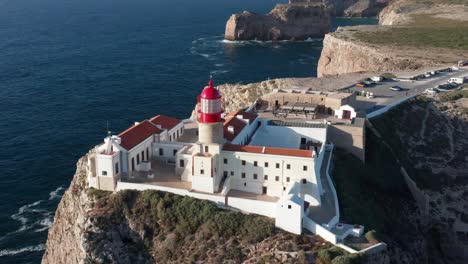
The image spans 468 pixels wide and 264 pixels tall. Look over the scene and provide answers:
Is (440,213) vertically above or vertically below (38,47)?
below

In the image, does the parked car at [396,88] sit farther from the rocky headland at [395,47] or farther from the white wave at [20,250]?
the white wave at [20,250]

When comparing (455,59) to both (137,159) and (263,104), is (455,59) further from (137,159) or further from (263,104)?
(137,159)

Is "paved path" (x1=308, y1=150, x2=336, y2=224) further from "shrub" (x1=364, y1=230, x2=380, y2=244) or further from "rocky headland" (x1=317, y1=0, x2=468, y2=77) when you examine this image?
"rocky headland" (x1=317, y1=0, x2=468, y2=77)

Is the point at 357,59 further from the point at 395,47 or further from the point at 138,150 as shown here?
the point at 138,150

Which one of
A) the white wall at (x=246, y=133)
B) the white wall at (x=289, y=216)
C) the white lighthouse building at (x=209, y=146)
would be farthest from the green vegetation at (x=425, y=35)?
the white wall at (x=289, y=216)

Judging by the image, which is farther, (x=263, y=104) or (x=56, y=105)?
(x=56, y=105)

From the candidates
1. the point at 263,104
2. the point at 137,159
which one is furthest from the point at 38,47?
the point at 137,159
